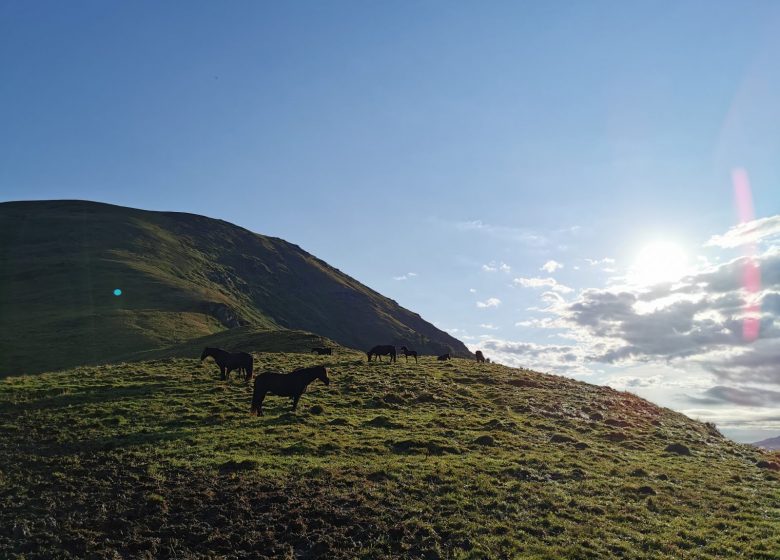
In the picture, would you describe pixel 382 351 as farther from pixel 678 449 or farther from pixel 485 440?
pixel 678 449

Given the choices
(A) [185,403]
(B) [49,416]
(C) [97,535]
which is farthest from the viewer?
(A) [185,403]

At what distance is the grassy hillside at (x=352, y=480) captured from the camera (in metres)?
15.4

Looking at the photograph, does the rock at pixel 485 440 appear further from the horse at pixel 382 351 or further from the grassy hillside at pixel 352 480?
the horse at pixel 382 351

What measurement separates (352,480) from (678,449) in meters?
20.8

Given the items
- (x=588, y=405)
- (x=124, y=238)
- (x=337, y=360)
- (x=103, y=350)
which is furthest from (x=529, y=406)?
(x=124, y=238)

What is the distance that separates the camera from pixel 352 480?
19703 millimetres

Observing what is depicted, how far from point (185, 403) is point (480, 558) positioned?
69.8ft

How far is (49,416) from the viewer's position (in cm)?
2677

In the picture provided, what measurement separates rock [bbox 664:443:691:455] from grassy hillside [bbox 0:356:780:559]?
2.76ft

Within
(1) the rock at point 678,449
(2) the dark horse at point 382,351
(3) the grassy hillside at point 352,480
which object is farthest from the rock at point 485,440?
(2) the dark horse at point 382,351

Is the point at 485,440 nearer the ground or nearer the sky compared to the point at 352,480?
nearer the sky

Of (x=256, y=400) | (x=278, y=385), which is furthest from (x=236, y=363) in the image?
(x=256, y=400)

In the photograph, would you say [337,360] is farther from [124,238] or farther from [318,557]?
[124,238]

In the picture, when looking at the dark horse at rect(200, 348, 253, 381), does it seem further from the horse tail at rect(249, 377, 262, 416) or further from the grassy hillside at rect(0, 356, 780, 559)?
the horse tail at rect(249, 377, 262, 416)
